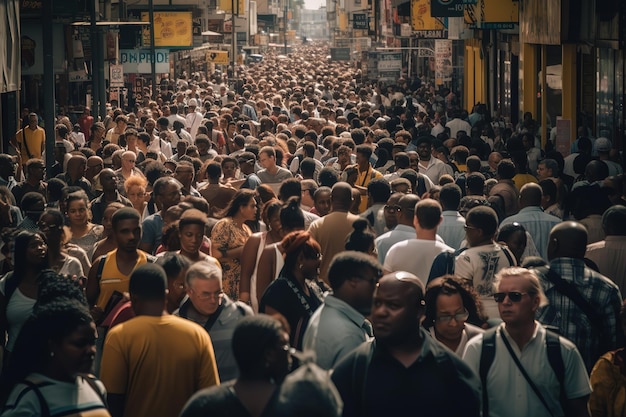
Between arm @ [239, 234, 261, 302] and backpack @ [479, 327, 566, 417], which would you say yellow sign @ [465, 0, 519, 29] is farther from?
backpack @ [479, 327, 566, 417]

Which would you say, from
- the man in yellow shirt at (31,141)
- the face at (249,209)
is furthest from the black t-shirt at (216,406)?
the man in yellow shirt at (31,141)

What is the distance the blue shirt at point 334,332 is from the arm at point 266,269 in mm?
2517

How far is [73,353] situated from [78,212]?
17.3 feet

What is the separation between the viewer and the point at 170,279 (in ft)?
25.1

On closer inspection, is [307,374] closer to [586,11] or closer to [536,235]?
[536,235]

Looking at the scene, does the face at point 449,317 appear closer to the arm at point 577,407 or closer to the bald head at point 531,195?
the arm at point 577,407

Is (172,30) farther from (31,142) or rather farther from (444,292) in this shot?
(444,292)

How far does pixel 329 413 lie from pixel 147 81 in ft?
171

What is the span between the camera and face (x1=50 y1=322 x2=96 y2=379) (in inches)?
213

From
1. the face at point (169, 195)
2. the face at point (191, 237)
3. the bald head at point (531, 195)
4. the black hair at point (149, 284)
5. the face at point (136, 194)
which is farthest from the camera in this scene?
the face at point (136, 194)

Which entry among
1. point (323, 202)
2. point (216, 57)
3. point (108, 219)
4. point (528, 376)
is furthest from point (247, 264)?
point (216, 57)

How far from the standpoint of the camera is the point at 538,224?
1057cm

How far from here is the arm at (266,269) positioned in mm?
8906

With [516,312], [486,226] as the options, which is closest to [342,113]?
[486,226]
